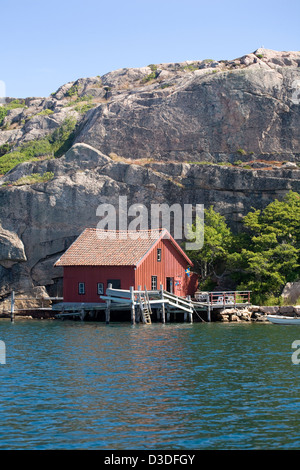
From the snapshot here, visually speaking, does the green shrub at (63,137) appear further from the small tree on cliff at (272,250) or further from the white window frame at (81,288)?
the small tree on cliff at (272,250)

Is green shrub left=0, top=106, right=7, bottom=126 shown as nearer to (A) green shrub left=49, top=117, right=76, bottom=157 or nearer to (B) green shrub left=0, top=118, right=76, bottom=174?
(B) green shrub left=0, top=118, right=76, bottom=174

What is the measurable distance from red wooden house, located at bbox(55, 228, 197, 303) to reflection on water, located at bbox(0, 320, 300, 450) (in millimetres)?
11078

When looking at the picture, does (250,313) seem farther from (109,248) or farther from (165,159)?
(165,159)

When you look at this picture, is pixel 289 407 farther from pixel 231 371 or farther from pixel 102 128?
pixel 102 128

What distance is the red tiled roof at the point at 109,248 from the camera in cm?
4766

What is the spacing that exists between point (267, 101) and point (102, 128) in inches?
686

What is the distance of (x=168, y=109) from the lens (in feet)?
209

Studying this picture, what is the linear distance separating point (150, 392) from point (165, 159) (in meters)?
42.6

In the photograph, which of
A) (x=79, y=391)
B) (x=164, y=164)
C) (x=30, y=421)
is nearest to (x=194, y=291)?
(x=164, y=164)

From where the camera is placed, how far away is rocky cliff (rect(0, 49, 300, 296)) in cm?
5631

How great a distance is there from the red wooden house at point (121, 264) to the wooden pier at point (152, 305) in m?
1.18

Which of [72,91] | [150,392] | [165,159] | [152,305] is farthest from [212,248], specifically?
[72,91]

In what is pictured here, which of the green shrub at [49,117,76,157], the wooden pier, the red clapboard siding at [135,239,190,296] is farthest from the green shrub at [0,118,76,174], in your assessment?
the wooden pier

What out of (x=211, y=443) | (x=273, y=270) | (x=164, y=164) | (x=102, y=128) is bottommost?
(x=211, y=443)
